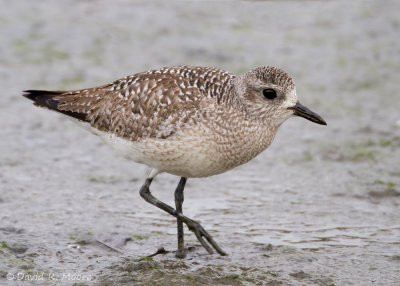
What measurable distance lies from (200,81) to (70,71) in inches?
227

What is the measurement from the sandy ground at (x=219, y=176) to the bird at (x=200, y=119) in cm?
80

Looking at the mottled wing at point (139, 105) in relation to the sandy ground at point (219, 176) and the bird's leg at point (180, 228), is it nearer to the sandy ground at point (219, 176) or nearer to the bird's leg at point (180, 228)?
the bird's leg at point (180, 228)

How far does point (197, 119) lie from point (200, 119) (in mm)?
30

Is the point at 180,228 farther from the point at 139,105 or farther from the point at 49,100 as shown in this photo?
the point at 49,100

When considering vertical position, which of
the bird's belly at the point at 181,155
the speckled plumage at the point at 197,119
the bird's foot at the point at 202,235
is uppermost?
the speckled plumage at the point at 197,119

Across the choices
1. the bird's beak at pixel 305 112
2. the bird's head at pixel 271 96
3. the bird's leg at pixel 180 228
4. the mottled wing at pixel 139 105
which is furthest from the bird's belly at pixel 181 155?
the bird's beak at pixel 305 112

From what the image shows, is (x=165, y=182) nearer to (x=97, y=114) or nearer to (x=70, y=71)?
(x=97, y=114)

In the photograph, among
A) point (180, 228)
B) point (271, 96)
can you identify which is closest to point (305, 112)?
point (271, 96)

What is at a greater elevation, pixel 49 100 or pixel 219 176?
pixel 49 100

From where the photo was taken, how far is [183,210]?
32.0 feet

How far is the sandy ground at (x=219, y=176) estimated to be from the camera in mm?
8359

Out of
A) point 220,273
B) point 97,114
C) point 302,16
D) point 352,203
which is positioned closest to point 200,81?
point 97,114

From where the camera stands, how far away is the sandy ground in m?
8.36

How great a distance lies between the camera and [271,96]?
828 centimetres
